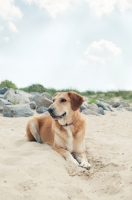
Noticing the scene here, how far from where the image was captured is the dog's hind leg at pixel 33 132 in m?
6.26

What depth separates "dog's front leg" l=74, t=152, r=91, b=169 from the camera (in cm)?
496

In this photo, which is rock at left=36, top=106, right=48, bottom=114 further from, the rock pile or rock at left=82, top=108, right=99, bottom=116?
rock at left=82, top=108, right=99, bottom=116

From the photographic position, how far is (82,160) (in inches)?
201

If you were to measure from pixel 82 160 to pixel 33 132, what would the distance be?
4.97ft

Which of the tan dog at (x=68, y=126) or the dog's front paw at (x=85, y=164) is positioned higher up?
the tan dog at (x=68, y=126)

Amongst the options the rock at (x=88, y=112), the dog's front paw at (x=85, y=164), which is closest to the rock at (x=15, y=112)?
the rock at (x=88, y=112)

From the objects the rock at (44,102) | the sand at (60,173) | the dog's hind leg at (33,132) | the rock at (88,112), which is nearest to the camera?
the sand at (60,173)

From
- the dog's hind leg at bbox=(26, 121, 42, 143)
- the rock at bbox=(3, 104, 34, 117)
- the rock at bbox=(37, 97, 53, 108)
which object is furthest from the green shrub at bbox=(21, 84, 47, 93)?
the dog's hind leg at bbox=(26, 121, 42, 143)

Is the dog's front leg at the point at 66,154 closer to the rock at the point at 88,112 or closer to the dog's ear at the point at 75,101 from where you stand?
the dog's ear at the point at 75,101

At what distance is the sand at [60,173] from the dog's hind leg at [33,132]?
0.20 metres

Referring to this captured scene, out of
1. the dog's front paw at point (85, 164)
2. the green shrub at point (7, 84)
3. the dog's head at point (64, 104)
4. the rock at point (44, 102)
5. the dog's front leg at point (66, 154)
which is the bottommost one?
the dog's front paw at point (85, 164)

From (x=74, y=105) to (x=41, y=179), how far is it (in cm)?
175

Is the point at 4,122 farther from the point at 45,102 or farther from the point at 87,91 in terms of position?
the point at 87,91

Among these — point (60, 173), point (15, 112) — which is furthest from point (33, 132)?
→ point (15, 112)
